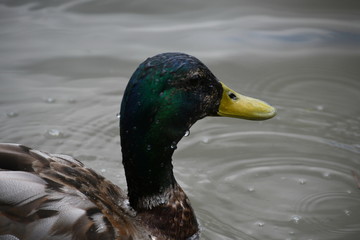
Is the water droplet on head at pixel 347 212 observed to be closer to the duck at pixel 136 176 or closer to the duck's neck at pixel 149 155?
the duck at pixel 136 176

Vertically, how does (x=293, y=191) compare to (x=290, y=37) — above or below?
below

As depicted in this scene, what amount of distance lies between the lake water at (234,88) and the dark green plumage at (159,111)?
2.60ft

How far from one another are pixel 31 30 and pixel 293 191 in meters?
4.00

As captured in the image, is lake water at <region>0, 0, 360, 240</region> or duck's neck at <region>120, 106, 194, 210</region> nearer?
duck's neck at <region>120, 106, 194, 210</region>

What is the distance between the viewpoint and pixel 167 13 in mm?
7617

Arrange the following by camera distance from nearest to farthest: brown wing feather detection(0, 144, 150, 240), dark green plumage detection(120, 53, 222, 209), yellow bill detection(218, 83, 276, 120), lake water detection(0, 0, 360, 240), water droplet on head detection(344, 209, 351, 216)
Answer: brown wing feather detection(0, 144, 150, 240) < dark green plumage detection(120, 53, 222, 209) < yellow bill detection(218, 83, 276, 120) < water droplet on head detection(344, 209, 351, 216) < lake water detection(0, 0, 360, 240)

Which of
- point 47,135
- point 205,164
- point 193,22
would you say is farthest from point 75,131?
point 193,22

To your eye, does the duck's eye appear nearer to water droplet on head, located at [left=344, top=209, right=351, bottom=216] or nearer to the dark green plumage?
the dark green plumage

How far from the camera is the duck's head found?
3383 mm

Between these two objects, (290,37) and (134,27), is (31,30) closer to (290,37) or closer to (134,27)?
(134,27)

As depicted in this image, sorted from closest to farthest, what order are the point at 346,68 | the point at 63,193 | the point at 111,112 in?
the point at 63,193, the point at 111,112, the point at 346,68

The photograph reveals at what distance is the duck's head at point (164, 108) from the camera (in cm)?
Result: 338

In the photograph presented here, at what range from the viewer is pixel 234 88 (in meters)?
6.08

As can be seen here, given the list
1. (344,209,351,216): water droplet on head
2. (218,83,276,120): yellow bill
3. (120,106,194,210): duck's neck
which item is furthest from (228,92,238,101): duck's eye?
(344,209,351,216): water droplet on head
